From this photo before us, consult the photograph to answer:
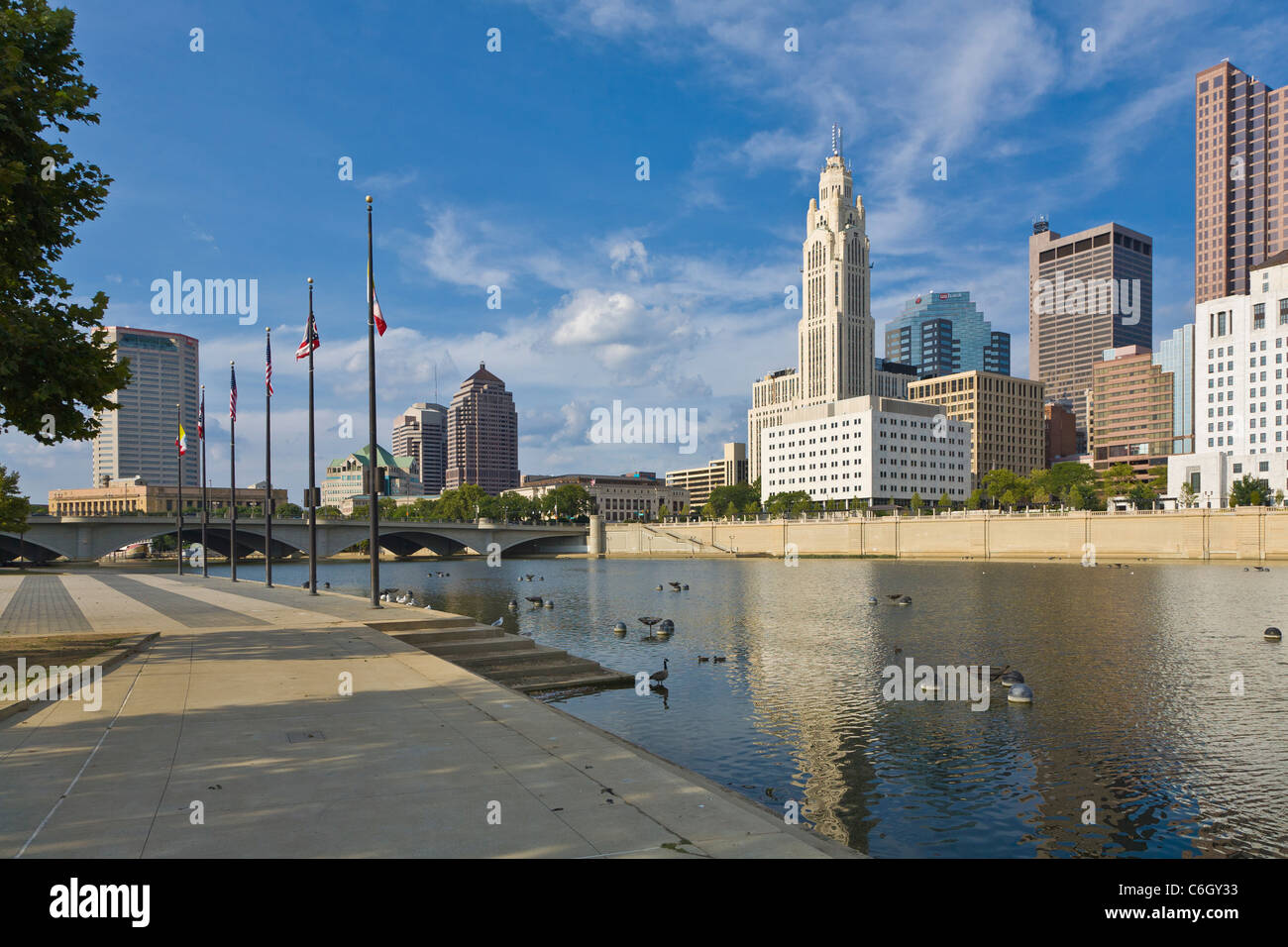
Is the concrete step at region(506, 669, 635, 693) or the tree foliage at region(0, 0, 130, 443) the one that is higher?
the tree foliage at region(0, 0, 130, 443)

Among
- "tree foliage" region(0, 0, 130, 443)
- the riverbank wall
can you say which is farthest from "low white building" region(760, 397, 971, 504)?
"tree foliage" region(0, 0, 130, 443)

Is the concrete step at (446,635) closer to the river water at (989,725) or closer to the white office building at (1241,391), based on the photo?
the river water at (989,725)

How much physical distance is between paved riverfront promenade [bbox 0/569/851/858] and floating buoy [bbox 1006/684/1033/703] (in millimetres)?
13667

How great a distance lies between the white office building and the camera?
136 metres

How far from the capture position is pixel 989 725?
63.1 feet

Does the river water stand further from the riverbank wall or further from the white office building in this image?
the white office building

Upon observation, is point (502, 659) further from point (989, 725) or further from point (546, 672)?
point (989, 725)

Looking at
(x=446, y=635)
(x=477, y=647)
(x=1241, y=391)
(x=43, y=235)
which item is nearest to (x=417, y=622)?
(x=446, y=635)

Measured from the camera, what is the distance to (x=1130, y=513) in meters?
108

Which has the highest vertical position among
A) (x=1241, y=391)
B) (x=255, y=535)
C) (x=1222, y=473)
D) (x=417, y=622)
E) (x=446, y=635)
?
(x=1241, y=391)

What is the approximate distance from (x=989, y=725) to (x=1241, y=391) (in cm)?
15870

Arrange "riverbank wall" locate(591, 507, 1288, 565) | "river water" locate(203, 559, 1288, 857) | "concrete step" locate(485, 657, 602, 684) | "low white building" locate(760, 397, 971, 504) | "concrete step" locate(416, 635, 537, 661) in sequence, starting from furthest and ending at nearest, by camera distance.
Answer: "low white building" locate(760, 397, 971, 504) → "riverbank wall" locate(591, 507, 1288, 565) → "concrete step" locate(416, 635, 537, 661) → "concrete step" locate(485, 657, 602, 684) → "river water" locate(203, 559, 1288, 857)
